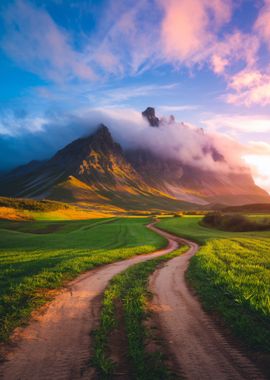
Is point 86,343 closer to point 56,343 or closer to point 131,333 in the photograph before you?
point 56,343

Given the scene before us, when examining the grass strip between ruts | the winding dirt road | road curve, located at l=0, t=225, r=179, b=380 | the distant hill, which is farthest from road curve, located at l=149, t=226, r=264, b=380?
the distant hill

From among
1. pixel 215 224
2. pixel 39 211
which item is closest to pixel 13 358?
pixel 215 224

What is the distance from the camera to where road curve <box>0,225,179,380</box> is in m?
6.46

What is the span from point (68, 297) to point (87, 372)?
6.33 metres

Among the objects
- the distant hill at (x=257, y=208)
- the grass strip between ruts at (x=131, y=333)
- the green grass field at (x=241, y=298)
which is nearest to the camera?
the grass strip between ruts at (x=131, y=333)

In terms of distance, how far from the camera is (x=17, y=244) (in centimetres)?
4019

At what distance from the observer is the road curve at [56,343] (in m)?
6.46

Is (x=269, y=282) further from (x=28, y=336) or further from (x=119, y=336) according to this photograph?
(x=28, y=336)

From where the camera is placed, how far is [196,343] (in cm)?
789

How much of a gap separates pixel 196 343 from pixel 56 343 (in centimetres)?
399

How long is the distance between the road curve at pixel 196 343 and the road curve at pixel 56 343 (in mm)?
2331

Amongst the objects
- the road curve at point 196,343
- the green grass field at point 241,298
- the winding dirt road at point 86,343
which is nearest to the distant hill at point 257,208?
the green grass field at point 241,298

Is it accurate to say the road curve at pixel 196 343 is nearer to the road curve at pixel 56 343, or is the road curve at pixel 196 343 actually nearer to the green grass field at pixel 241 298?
the green grass field at pixel 241 298

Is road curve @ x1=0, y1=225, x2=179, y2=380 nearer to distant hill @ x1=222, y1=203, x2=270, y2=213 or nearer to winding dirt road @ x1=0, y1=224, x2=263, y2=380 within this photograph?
winding dirt road @ x1=0, y1=224, x2=263, y2=380
